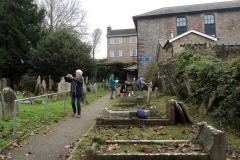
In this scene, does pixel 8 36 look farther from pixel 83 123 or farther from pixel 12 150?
pixel 12 150

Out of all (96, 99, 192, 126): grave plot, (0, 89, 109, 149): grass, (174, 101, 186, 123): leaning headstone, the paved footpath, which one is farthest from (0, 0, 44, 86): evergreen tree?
(174, 101, 186, 123): leaning headstone

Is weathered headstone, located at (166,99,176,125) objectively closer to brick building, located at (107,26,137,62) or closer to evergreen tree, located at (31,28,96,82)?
evergreen tree, located at (31,28,96,82)

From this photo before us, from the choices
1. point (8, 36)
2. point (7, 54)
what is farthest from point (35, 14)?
point (7, 54)

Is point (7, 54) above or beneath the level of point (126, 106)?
above

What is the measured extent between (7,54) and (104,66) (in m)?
17.7

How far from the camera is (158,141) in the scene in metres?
4.23

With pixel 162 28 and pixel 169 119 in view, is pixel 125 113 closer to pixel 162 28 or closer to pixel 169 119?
pixel 169 119

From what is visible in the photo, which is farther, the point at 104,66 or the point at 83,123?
the point at 104,66

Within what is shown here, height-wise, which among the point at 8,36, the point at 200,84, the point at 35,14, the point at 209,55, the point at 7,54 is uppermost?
the point at 35,14

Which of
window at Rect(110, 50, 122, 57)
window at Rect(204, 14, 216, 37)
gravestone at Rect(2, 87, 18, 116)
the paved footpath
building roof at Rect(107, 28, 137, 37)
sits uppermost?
building roof at Rect(107, 28, 137, 37)

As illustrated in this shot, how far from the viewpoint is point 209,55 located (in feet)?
42.6

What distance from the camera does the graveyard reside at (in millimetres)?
3395

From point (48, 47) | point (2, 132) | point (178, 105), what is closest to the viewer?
point (2, 132)

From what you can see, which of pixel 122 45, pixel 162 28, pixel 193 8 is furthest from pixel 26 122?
pixel 122 45
